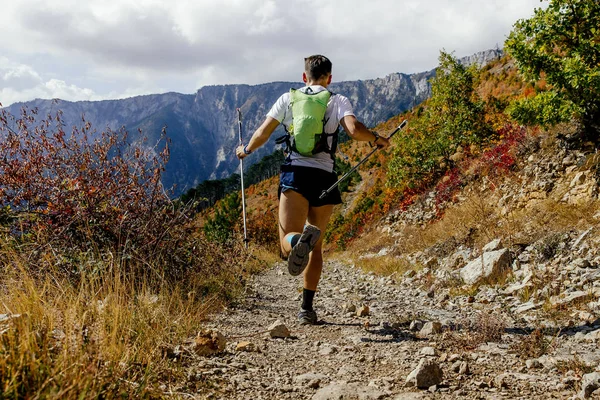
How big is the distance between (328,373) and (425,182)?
617 inches

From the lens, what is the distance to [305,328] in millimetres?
4539

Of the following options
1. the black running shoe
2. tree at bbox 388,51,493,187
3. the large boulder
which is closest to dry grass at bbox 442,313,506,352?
the black running shoe

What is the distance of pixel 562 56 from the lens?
856 cm

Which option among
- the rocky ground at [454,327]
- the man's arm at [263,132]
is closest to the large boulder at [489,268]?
the rocky ground at [454,327]

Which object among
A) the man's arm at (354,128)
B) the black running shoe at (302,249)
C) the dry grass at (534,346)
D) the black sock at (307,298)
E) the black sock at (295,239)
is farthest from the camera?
the black sock at (307,298)

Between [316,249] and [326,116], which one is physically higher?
[326,116]

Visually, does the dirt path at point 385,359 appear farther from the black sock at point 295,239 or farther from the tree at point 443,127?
the tree at point 443,127

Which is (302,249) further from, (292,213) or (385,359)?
(385,359)

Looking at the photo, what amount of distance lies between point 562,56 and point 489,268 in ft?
17.1

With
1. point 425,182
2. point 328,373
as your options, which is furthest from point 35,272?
point 425,182

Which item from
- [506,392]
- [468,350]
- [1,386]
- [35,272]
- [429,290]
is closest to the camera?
[1,386]

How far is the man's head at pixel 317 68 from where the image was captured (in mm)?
4469

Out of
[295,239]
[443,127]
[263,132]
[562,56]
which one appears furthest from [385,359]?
[443,127]

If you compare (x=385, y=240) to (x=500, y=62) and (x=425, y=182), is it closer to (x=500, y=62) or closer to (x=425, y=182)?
(x=425, y=182)
